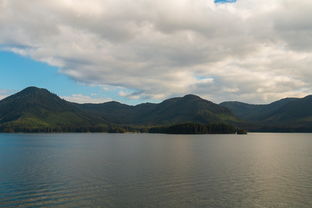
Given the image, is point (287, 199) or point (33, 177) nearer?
point (287, 199)

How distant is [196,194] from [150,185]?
11.2 metres

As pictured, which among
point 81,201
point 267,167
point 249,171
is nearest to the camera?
point 81,201

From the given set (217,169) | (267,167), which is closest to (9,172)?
(217,169)

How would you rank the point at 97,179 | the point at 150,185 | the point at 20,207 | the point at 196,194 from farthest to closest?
the point at 97,179
the point at 150,185
the point at 196,194
the point at 20,207

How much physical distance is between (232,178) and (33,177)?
49.1 meters

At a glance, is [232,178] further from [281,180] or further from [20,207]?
[20,207]

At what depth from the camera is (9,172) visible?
79688 millimetres

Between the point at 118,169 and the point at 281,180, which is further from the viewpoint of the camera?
the point at 118,169

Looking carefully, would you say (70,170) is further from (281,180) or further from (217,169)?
(281,180)

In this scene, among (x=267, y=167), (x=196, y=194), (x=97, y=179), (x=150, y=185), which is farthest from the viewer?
(x=267, y=167)

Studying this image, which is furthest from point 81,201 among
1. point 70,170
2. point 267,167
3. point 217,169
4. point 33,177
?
point 267,167

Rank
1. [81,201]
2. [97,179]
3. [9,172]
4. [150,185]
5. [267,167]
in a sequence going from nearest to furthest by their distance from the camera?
[81,201] < [150,185] < [97,179] < [9,172] < [267,167]

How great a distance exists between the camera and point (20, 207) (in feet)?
158

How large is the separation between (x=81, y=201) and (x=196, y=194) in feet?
71.0
